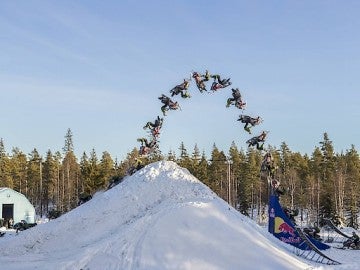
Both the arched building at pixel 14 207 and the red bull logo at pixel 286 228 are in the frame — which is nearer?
the red bull logo at pixel 286 228

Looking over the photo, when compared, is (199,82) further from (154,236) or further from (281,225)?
(154,236)

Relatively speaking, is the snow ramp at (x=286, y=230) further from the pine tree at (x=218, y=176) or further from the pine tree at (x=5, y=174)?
the pine tree at (x=5, y=174)

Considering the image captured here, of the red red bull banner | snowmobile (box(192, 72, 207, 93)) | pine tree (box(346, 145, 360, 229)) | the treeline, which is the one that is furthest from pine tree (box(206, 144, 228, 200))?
snowmobile (box(192, 72, 207, 93))

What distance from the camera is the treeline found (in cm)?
5932

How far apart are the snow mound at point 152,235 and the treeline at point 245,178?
112ft

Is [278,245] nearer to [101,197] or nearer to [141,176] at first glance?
[141,176]

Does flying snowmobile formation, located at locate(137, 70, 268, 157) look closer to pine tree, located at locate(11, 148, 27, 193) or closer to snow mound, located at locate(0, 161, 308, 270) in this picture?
snow mound, located at locate(0, 161, 308, 270)

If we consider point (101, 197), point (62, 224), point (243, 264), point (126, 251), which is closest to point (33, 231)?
point (62, 224)

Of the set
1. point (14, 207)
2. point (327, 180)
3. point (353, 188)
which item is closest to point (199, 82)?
point (14, 207)

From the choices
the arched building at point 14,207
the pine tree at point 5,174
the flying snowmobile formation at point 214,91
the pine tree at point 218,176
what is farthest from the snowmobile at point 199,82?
the pine tree at point 5,174

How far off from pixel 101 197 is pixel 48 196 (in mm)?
64867

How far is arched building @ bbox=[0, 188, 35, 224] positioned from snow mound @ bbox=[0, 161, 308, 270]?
28481mm

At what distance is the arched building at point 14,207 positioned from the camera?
153ft

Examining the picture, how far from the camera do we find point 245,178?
7156cm
